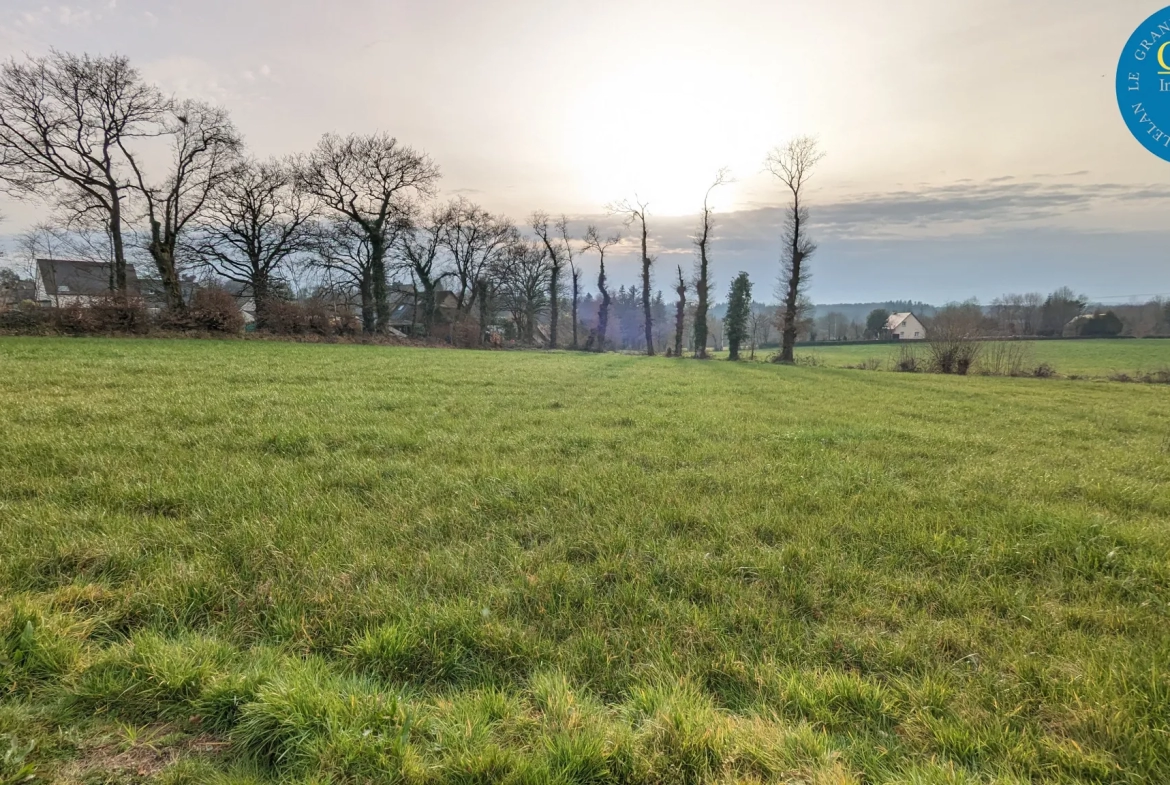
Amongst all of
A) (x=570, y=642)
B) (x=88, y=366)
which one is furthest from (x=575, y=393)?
(x=88, y=366)

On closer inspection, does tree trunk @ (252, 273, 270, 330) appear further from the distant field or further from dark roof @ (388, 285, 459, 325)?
the distant field

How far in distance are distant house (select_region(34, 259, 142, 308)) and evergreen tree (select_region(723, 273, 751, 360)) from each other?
38623 millimetres

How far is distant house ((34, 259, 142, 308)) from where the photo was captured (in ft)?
73.0

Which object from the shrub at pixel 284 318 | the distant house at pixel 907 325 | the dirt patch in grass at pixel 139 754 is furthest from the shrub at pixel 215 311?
the distant house at pixel 907 325

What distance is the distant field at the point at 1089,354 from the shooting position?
3528 centimetres

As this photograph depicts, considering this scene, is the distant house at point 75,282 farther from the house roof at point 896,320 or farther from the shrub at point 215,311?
the house roof at point 896,320

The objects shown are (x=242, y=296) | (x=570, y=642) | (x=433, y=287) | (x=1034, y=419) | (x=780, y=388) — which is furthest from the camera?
(x=433, y=287)

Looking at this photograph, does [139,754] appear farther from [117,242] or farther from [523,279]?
[523,279]

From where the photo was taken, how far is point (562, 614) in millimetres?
2875

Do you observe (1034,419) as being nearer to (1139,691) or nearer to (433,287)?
(1139,691)

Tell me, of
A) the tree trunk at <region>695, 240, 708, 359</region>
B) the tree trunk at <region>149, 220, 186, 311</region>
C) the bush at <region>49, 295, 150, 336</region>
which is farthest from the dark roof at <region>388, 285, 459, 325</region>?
the tree trunk at <region>695, 240, 708, 359</region>

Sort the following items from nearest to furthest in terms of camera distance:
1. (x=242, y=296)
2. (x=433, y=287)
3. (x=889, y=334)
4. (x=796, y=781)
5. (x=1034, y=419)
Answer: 1. (x=796, y=781)
2. (x=1034, y=419)
3. (x=242, y=296)
4. (x=433, y=287)
5. (x=889, y=334)

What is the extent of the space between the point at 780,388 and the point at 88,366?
18392 millimetres

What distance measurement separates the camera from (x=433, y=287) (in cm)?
4525
